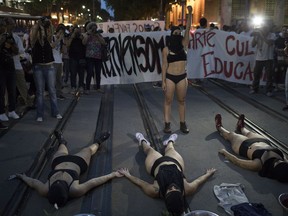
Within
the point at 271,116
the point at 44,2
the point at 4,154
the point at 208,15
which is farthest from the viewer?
the point at 44,2

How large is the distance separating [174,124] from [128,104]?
7.70 feet

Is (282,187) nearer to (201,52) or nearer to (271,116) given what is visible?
(271,116)

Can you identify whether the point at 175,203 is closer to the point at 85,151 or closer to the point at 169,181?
the point at 169,181

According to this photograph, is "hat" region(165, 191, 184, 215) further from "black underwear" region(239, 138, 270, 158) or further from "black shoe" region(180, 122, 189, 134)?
"black shoe" region(180, 122, 189, 134)

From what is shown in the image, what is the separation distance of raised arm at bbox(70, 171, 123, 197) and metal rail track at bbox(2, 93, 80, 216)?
676 mm

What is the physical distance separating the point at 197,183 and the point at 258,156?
1.16 m

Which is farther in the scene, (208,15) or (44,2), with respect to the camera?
(44,2)

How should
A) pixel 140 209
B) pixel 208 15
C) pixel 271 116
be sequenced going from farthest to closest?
pixel 208 15 < pixel 271 116 < pixel 140 209

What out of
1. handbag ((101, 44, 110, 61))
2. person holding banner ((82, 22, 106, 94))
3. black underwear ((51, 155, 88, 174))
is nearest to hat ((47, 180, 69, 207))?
black underwear ((51, 155, 88, 174))

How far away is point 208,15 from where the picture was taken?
33.8 metres

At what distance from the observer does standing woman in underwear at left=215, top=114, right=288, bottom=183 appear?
16.9ft

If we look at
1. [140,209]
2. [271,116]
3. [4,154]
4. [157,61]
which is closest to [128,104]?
[157,61]

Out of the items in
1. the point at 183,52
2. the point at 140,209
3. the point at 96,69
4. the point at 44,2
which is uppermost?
the point at 44,2

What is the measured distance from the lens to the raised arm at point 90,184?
4742 mm
